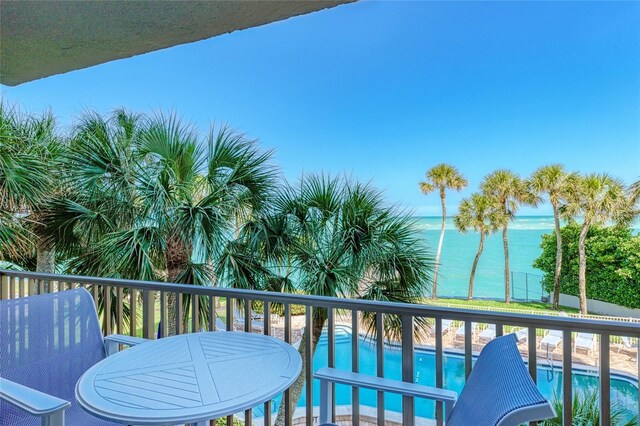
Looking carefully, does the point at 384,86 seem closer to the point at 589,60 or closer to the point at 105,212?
the point at 589,60

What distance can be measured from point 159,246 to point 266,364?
312 cm

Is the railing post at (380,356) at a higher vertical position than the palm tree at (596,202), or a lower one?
lower

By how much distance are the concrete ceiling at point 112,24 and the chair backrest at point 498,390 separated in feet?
5.86

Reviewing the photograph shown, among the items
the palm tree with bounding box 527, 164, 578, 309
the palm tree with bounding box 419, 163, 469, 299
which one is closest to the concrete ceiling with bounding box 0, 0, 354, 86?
the palm tree with bounding box 419, 163, 469, 299

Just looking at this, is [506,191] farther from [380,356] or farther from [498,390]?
[498,390]

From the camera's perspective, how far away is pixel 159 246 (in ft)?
13.2

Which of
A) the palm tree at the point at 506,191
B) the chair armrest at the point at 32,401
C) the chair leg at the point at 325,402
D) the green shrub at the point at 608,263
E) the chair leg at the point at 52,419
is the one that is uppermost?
the palm tree at the point at 506,191

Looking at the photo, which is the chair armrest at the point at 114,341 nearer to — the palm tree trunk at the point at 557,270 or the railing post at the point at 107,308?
the railing post at the point at 107,308

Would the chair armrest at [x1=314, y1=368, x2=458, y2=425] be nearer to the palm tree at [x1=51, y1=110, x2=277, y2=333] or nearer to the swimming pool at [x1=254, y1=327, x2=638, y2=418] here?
the palm tree at [x1=51, y1=110, x2=277, y2=333]

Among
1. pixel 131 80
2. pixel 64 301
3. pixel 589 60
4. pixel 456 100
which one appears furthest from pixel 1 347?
pixel 589 60

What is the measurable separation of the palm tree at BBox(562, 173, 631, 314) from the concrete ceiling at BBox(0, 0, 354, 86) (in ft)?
46.9

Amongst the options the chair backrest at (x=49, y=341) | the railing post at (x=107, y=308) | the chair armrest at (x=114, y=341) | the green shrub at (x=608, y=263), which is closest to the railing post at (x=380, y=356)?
the chair armrest at (x=114, y=341)

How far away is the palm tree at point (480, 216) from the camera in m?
14.8

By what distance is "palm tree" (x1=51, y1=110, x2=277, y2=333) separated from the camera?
400 centimetres
